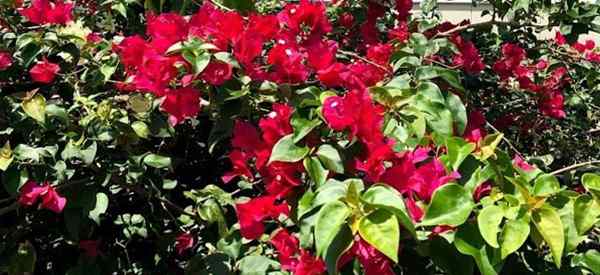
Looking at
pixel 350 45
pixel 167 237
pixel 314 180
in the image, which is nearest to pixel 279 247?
pixel 314 180

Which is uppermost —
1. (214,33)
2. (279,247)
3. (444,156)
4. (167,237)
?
(214,33)

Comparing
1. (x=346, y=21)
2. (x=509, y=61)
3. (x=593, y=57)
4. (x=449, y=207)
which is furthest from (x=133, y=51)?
(x=593, y=57)

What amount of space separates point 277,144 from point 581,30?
1394 mm

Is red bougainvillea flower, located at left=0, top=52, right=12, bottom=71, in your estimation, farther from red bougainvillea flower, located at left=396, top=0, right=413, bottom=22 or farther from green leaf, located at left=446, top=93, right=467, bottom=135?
red bougainvillea flower, located at left=396, top=0, right=413, bottom=22

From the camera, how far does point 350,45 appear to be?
2.34m

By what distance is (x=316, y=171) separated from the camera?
1076mm

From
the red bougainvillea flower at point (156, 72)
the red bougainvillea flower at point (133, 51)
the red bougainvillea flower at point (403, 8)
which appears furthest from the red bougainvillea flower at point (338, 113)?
the red bougainvillea flower at point (403, 8)

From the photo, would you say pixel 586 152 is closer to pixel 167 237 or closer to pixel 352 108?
pixel 167 237

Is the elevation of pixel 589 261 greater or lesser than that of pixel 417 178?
lesser

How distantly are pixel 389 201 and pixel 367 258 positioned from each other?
0.13 m

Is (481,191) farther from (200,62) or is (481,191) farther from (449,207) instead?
(200,62)

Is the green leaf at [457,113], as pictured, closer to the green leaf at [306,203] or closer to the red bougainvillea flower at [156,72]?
the green leaf at [306,203]

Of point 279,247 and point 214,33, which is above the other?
point 214,33

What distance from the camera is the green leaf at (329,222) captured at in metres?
0.85
